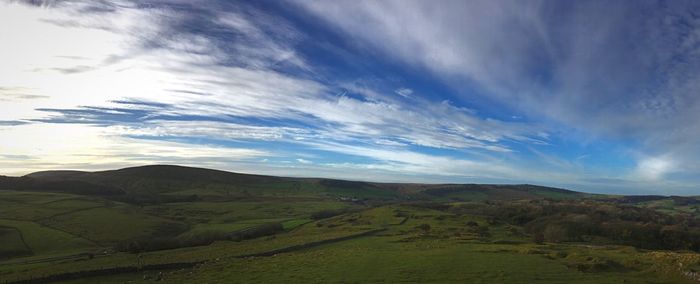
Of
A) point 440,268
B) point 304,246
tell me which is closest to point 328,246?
point 304,246

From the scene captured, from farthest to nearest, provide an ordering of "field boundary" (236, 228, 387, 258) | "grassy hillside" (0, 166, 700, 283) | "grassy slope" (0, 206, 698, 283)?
"field boundary" (236, 228, 387, 258) → "grassy hillside" (0, 166, 700, 283) → "grassy slope" (0, 206, 698, 283)

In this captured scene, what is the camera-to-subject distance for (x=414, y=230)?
90500mm

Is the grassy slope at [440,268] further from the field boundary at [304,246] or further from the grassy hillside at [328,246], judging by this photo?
the field boundary at [304,246]

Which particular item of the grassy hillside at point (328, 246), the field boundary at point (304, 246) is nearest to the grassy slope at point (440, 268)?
the grassy hillside at point (328, 246)

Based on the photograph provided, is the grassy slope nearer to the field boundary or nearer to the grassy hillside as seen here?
the grassy hillside

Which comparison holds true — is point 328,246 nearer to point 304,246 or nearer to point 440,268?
point 304,246

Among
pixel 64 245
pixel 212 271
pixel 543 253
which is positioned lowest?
pixel 64 245

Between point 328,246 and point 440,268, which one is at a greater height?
point 440,268

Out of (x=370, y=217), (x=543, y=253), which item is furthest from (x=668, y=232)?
(x=370, y=217)

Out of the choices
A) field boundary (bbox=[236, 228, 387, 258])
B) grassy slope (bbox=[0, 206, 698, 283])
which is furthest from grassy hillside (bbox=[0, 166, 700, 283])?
field boundary (bbox=[236, 228, 387, 258])

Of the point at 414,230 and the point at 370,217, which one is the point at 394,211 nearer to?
the point at 370,217

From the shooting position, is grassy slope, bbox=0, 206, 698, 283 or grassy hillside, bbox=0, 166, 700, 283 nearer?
grassy slope, bbox=0, 206, 698, 283

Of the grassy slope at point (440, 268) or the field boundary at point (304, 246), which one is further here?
the field boundary at point (304, 246)

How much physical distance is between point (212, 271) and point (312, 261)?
427 inches
